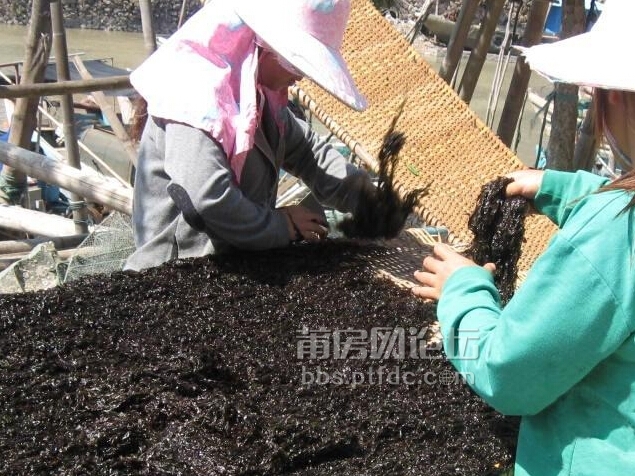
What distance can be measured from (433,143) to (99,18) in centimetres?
2589

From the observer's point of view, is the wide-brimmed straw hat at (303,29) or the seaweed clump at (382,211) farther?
the seaweed clump at (382,211)

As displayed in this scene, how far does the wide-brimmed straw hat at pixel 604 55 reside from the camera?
3.13 feet

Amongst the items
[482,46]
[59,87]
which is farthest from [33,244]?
[482,46]

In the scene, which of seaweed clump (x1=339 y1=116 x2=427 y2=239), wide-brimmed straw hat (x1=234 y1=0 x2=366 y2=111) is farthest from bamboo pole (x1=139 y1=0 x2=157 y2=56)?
wide-brimmed straw hat (x1=234 y1=0 x2=366 y2=111)

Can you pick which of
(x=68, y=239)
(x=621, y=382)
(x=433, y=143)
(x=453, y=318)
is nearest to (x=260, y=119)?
(x=433, y=143)

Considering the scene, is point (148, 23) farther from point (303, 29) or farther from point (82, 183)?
point (303, 29)

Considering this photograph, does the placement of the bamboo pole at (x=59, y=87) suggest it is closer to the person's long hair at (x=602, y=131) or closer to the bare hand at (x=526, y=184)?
the bare hand at (x=526, y=184)

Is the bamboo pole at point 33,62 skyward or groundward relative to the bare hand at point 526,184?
groundward

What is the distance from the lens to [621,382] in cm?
100

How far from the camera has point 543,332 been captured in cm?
96

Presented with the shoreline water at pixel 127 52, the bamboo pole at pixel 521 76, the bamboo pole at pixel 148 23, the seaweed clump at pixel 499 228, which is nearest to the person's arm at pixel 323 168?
the seaweed clump at pixel 499 228

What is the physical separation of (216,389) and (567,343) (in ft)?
2.12

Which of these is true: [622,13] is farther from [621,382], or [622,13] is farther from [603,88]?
[621,382]

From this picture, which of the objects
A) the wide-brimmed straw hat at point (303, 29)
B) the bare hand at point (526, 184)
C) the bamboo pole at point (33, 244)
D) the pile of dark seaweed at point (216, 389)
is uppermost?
the wide-brimmed straw hat at point (303, 29)
